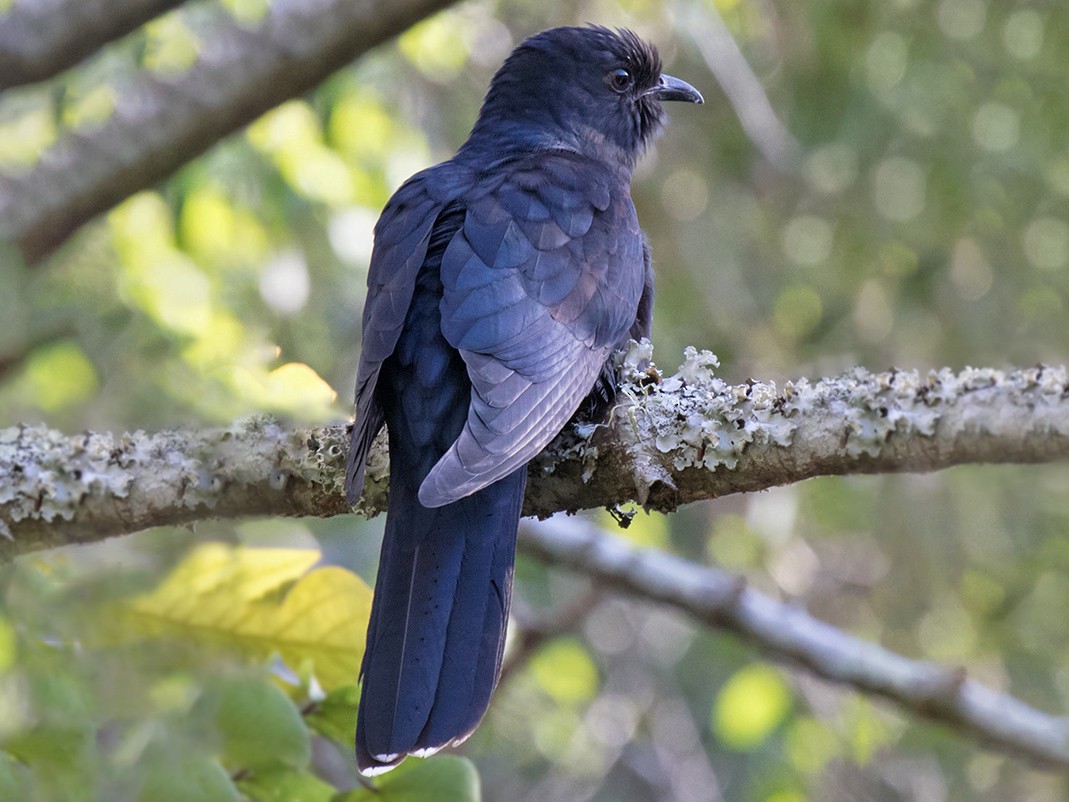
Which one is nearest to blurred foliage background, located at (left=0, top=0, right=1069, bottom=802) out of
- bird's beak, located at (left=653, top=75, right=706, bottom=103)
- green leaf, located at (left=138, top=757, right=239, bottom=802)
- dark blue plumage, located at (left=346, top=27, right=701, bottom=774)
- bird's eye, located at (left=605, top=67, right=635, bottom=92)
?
dark blue plumage, located at (left=346, top=27, right=701, bottom=774)

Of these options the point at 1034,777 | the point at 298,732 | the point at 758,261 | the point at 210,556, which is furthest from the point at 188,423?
the point at 1034,777

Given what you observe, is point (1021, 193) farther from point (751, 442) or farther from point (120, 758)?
point (120, 758)

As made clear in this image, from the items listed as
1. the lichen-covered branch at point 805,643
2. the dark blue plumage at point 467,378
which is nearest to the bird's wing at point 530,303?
the dark blue plumage at point 467,378

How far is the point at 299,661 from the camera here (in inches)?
107

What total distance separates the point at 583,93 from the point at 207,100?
1.15 metres

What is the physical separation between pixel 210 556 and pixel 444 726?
0.59m

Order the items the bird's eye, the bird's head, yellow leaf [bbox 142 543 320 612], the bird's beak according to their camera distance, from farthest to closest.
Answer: the bird's beak, the bird's eye, the bird's head, yellow leaf [bbox 142 543 320 612]

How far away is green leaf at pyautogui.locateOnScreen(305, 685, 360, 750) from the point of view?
8.20 feet

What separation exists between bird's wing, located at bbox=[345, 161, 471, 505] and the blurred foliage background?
0.47 m

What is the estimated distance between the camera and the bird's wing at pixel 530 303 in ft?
8.39

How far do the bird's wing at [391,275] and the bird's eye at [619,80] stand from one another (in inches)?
34.1

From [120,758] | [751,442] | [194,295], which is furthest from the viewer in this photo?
[194,295]

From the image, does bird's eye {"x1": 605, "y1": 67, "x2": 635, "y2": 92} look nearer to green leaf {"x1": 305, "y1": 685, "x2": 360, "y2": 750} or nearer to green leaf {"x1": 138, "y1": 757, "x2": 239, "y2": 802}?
green leaf {"x1": 305, "y1": 685, "x2": 360, "y2": 750}

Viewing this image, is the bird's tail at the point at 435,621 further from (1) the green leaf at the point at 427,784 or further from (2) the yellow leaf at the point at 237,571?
(2) the yellow leaf at the point at 237,571
